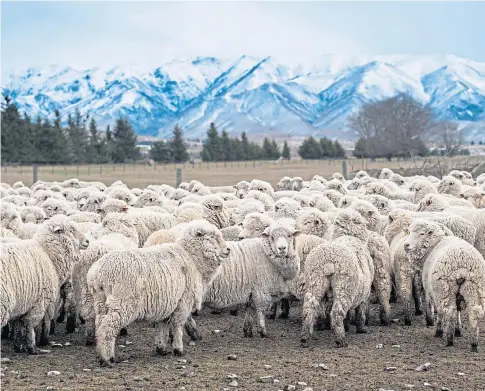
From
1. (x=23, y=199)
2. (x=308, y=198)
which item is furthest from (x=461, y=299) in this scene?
(x=23, y=199)

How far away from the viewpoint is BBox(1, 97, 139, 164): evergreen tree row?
62800 millimetres

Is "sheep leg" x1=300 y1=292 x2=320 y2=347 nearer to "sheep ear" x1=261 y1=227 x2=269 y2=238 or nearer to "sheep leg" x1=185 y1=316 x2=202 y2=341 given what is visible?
"sheep ear" x1=261 y1=227 x2=269 y2=238

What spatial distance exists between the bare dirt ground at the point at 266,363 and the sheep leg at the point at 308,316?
0.14 m

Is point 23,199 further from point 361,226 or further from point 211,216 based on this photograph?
point 361,226

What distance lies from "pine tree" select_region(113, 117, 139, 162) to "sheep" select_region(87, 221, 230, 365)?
66.4m

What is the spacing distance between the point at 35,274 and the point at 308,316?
344 centimetres

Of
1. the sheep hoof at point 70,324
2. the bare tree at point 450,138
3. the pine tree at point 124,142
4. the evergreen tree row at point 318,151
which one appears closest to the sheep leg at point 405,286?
the sheep hoof at point 70,324

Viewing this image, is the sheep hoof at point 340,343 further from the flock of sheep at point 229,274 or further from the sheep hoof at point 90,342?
the sheep hoof at point 90,342

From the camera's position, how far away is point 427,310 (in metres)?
9.84

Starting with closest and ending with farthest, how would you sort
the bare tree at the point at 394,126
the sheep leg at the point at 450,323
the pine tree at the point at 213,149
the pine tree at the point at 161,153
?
1. the sheep leg at the point at 450,323
2. the pine tree at the point at 161,153
3. the pine tree at the point at 213,149
4. the bare tree at the point at 394,126

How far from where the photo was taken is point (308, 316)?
29.2 ft

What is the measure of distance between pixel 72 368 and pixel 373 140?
7808 centimetres

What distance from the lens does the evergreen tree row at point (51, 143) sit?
6280 cm

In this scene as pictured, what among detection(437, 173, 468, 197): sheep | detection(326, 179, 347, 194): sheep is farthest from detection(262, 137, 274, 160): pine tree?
detection(437, 173, 468, 197): sheep
